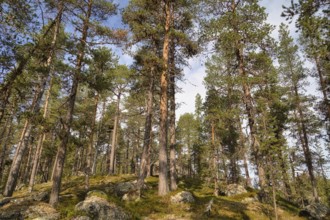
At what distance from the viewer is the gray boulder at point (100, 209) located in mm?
8867

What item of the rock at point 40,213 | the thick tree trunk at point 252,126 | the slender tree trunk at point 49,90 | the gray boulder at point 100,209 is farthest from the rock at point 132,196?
the thick tree trunk at point 252,126

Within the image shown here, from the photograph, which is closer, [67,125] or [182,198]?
[67,125]

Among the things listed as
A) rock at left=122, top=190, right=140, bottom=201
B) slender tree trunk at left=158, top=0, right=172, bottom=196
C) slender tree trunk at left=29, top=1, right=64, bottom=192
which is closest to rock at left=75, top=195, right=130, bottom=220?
rock at left=122, top=190, right=140, bottom=201

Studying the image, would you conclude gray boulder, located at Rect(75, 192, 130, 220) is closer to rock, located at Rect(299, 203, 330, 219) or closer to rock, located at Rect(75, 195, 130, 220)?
rock, located at Rect(75, 195, 130, 220)

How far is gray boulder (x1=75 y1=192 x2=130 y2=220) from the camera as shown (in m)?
8.87

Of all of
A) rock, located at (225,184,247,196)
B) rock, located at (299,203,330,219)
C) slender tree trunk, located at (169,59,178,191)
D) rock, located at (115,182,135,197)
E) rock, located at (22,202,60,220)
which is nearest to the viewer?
rock, located at (22,202,60,220)

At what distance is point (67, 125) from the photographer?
11828 millimetres

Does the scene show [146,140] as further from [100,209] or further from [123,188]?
[100,209]

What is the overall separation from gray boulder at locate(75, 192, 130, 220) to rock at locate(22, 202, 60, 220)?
31.7 inches

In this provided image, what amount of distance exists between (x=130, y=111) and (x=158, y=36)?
17.0 m

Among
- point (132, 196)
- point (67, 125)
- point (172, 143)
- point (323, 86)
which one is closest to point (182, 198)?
point (132, 196)

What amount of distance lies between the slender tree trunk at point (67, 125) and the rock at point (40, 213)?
160 centimetres

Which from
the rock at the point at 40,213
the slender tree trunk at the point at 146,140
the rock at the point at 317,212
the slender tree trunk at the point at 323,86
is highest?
the slender tree trunk at the point at 323,86

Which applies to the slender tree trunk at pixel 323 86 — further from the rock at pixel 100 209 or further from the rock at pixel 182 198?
the rock at pixel 100 209
